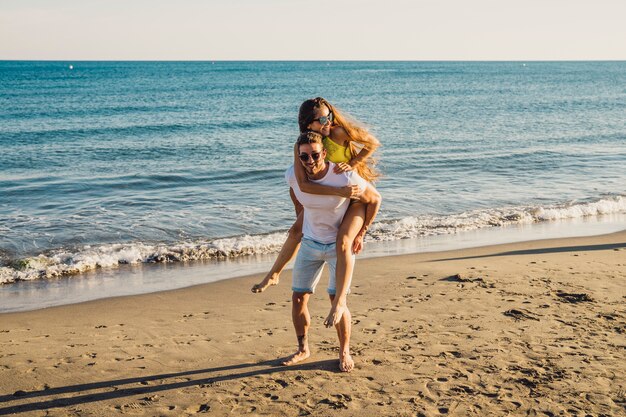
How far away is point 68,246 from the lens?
10773mm

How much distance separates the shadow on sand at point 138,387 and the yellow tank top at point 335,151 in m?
1.60

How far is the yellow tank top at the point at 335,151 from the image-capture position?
489 centimetres

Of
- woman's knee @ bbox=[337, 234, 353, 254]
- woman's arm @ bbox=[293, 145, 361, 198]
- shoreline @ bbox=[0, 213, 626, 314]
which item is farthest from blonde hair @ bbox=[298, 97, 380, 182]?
shoreline @ bbox=[0, 213, 626, 314]

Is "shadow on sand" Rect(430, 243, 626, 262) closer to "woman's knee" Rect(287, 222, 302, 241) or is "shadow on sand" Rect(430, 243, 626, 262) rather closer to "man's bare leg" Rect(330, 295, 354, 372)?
"man's bare leg" Rect(330, 295, 354, 372)

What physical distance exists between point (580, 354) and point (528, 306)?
1360 mm

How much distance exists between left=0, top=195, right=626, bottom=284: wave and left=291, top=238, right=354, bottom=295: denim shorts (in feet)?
17.3

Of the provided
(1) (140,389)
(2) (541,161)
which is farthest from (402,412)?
(2) (541,161)

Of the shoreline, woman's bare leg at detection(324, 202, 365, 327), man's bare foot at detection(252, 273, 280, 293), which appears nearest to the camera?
woman's bare leg at detection(324, 202, 365, 327)

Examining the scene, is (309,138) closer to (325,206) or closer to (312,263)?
(325,206)

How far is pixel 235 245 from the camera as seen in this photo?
10.7 m

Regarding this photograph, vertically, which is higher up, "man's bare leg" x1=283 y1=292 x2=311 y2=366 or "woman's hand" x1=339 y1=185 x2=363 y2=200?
"woman's hand" x1=339 y1=185 x2=363 y2=200

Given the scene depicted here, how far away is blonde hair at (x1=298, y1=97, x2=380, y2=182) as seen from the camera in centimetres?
480

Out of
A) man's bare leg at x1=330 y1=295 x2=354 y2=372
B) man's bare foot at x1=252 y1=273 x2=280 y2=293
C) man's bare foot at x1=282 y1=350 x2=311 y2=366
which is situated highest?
man's bare foot at x1=252 y1=273 x2=280 y2=293

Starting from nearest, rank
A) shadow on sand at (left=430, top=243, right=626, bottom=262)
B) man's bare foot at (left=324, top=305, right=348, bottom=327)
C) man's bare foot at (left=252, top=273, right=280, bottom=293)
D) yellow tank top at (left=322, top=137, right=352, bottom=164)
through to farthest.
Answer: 1. man's bare foot at (left=324, top=305, right=348, bottom=327)
2. yellow tank top at (left=322, top=137, right=352, bottom=164)
3. man's bare foot at (left=252, top=273, right=280, bottom=293)
4. shadow on sand at (left=430, top=243, right=626, bottom=262)
